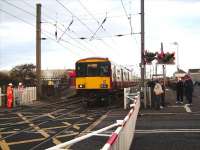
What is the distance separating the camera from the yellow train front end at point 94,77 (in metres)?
32.2

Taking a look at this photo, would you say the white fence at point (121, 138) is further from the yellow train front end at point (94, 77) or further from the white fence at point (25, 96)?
the white fence at point (25, 96)

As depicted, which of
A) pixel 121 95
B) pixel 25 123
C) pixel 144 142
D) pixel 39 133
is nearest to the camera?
pixel 144 142

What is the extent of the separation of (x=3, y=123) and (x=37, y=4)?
78.9 feet

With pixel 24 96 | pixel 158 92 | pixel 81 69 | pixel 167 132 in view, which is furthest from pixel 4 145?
pixel 24 96

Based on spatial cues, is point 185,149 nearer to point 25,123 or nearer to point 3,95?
point 25,123

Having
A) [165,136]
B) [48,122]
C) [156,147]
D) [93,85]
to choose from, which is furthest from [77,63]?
[156,147]

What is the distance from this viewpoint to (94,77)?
3234cm

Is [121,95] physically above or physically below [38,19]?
below

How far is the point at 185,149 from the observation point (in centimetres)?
1198

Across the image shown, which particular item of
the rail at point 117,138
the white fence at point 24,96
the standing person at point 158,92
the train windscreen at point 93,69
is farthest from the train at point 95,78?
the rail at point 117,138

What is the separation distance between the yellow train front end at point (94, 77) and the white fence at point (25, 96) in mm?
5021

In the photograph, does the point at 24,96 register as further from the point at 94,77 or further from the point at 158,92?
the point at 158,92

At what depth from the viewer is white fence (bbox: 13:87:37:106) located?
35.3 meters

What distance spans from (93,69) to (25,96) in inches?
296
